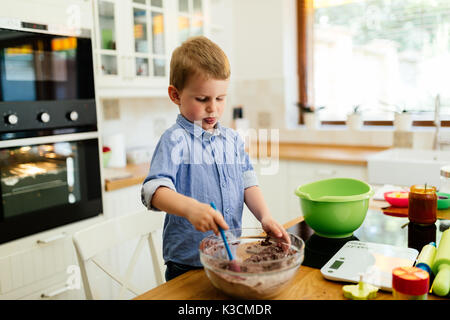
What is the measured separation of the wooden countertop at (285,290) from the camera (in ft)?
2.70

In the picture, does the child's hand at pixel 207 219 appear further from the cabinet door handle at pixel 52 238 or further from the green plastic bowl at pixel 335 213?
the cabinet door handle at pixel 52 238

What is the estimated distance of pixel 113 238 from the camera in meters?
1.26

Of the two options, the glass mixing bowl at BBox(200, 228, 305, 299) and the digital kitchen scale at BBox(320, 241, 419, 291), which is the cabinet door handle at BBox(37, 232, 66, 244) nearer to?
the glass mixing bowl at BBox(200, 228, 305, 299)

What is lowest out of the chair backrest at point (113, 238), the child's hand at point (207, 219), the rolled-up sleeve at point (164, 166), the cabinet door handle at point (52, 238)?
the cabinet door handle at point (52, 238)

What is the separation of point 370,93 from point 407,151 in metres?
0.59

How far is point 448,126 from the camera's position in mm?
2861

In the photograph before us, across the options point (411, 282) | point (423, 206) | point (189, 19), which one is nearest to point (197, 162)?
point (411, 282)

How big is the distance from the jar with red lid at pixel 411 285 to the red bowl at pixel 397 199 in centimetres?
73

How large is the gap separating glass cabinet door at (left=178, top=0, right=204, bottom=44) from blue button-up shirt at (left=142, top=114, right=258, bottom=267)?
186cm

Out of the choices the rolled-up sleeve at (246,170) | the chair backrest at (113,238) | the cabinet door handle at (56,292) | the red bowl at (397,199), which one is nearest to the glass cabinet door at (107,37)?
the cabinet door handle at (56,292)

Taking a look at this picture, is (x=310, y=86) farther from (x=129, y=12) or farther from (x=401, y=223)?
(x=401, y=223)

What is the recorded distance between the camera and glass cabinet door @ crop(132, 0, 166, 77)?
8.21ft

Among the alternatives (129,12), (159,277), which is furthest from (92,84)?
(159,277)

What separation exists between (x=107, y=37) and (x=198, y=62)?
1.55 metres
